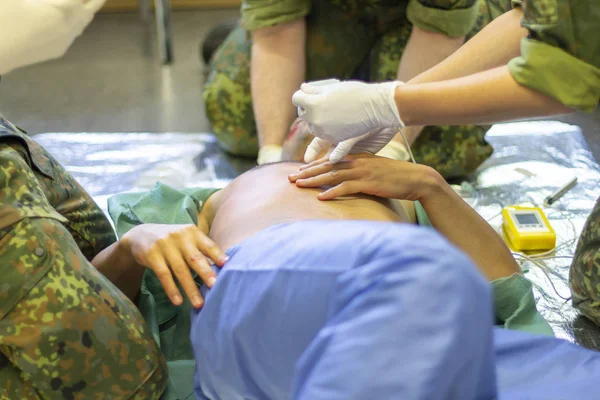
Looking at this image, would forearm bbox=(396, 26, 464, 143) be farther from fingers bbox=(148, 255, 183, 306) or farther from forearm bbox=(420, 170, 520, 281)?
fingers bbox=(148, 255, 183, 306)

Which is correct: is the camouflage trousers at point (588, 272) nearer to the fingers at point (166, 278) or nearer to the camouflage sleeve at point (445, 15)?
the camouflage sleeve at point (445, 15)

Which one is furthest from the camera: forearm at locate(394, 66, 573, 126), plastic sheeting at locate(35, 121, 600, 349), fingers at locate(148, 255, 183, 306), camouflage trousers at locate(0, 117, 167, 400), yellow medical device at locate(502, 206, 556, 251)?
plastic sheeting at locate(35, 121, 600, 349)

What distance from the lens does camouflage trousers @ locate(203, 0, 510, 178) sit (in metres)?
2.17

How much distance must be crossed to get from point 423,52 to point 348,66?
0.33m

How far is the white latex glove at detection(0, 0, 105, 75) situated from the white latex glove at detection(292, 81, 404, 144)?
503 millimetres

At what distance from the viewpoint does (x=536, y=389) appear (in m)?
1.08

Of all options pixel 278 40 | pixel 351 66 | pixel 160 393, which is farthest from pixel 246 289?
pixel 351 66

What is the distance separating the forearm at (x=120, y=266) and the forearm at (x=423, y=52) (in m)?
0.99

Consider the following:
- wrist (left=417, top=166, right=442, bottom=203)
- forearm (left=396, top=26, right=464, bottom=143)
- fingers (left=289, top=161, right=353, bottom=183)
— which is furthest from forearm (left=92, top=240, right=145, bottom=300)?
forearm (left=396, top=26, right=464, bottom=143)

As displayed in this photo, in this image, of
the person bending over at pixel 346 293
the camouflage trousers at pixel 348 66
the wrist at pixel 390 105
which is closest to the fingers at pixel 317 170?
the person bending over at pixel 346 293

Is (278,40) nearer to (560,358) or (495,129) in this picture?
(495,129)

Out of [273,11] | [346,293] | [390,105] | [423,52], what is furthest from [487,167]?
[346,293]

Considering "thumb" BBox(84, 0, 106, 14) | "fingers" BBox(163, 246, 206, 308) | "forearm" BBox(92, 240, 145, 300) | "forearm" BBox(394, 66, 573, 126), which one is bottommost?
"forearm" BBox(92, 240, 145, 300)

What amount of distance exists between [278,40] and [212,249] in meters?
1.16
